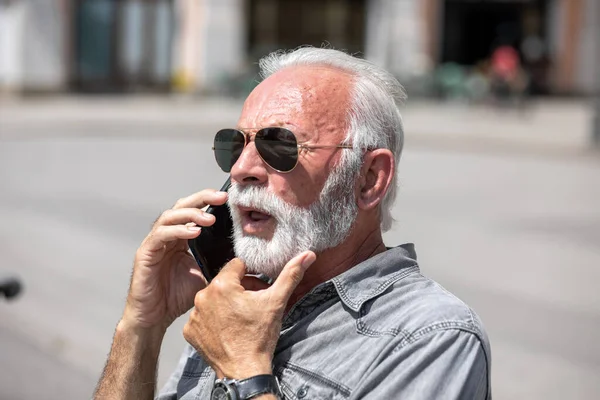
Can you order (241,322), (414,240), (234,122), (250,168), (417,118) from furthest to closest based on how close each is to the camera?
(417,118), (234,122), (414,240), (250,168), (241,322)

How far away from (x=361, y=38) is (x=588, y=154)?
18.6 meters

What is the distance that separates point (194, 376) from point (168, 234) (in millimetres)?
379

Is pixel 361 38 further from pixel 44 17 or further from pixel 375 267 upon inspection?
pixel 375 267

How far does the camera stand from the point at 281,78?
7.33 feet

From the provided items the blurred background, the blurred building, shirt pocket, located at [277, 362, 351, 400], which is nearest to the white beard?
shirt pocket, located at [277, 362, 351, 400]

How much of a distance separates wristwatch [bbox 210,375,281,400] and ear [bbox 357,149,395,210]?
1.70 ft

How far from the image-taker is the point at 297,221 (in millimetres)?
2125

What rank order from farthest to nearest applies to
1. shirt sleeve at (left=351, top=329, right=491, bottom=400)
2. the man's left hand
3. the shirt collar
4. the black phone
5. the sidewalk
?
the sidewalk < the black phone < the shirt collar < the man's left hand < shirt sleeve at (left=351, top=329, right=491, bottom=400)

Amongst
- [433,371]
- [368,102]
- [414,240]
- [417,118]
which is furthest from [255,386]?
[417,118]

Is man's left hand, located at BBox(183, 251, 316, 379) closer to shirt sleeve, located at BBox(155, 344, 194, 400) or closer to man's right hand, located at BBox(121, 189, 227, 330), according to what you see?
man's right hand, located at BBox(121, 189, 227, 330)

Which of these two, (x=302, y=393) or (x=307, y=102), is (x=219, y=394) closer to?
(x=302, y=393)

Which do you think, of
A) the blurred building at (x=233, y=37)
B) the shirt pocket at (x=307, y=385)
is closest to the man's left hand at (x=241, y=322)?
the shirt pocket at (x=307, y=385)

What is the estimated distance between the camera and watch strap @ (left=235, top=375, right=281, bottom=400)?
1.87 metres

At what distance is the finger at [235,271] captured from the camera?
202 cm
